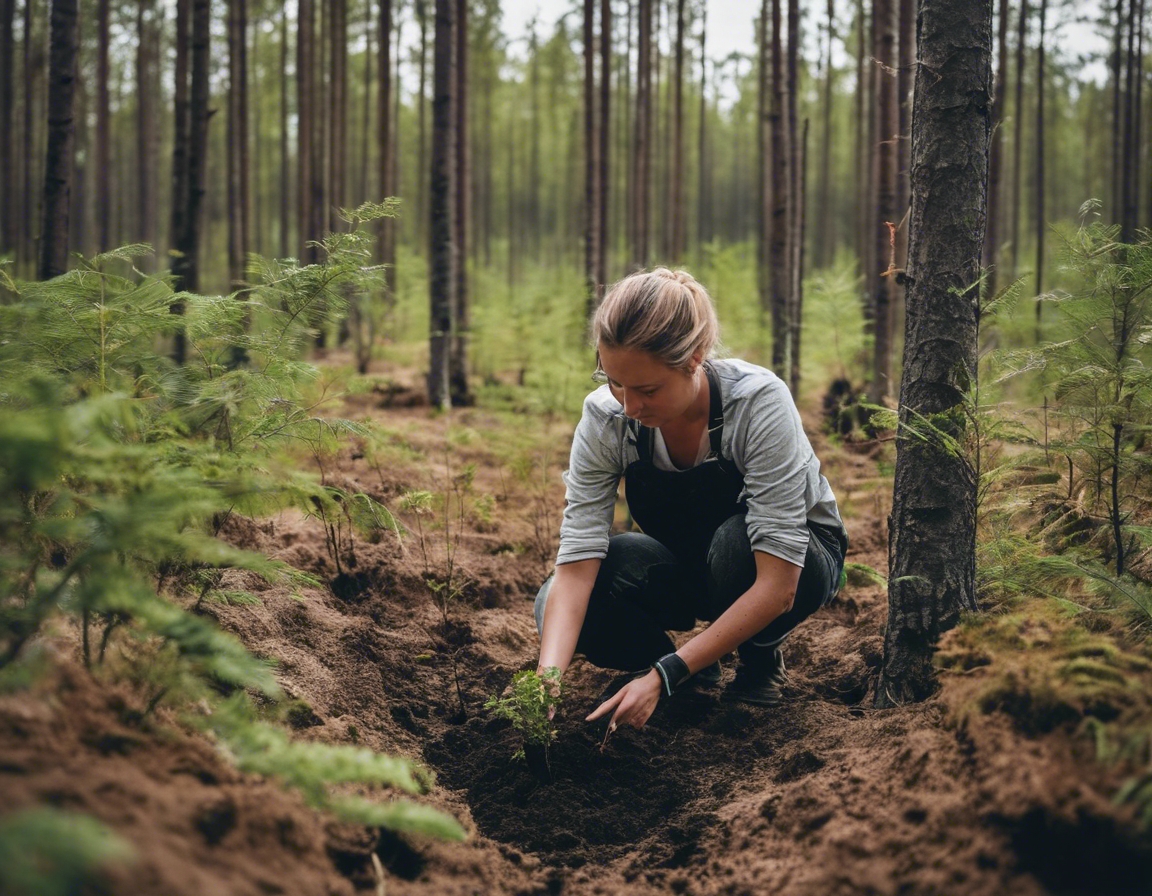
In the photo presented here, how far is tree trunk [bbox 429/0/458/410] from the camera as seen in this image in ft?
29.1

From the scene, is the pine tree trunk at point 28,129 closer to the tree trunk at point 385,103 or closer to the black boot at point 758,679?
the tree trunk at point 385,103

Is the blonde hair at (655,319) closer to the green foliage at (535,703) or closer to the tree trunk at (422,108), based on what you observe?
the green foliage at (535,703)

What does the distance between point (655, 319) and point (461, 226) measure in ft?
32.1

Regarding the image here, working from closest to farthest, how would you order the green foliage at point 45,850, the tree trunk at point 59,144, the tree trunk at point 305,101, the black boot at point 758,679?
the green foliage at point 45,850 < the black boot at point 758,679 < the tree trunk at point 59,144 < the tree trunk at point 305,101

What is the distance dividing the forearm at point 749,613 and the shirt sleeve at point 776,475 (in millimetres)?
47

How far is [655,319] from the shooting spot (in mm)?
2703

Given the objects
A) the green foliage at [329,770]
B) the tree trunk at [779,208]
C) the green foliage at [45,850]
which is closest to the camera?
the green foliage at [45,850]

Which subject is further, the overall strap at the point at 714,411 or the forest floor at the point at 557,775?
the overall strap at the point at 714,411

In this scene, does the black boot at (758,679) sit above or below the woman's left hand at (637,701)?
below

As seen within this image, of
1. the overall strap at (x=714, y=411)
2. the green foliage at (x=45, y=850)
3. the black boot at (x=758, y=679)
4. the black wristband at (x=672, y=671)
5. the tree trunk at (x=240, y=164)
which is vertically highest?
the tree trunk at (x=240, y=164)

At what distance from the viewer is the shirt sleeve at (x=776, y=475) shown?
2.88 metres

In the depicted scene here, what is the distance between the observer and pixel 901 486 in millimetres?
2969

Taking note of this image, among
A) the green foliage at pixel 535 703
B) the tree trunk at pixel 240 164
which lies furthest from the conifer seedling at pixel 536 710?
the tree trunk at pixel 240 164

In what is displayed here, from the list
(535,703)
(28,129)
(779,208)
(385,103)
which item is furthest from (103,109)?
(535,703)
